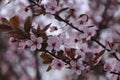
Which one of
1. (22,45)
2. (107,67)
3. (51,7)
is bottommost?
(107,67)

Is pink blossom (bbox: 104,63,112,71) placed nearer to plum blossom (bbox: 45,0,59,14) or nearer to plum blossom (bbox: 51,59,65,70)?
plum blossom (bbox: 51,59,65,70)

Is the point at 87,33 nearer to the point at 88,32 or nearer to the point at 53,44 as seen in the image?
the point at 88,32

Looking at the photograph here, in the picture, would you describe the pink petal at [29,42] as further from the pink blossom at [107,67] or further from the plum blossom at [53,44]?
the pink blossom at [107,67]

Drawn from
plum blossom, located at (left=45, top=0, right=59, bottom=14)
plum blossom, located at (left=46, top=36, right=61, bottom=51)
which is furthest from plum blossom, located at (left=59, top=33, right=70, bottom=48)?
plum blossom, located at (left=45, top=0, right=59, bottom=14)

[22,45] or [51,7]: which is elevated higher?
[51,7]

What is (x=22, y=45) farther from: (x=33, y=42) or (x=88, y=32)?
(x=88, y=32)

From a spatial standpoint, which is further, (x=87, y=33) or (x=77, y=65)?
(x=87, y=33)

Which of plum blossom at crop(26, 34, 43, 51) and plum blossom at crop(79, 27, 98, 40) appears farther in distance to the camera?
plum blossom at crop(79, 27, 98, 40)

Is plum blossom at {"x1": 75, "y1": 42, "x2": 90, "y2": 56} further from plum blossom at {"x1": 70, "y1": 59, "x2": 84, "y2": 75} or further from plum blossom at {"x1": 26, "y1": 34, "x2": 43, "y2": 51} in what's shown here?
plum blossom at {"x1": 26, "y1": 34, "x2": 43, "y2": 51}

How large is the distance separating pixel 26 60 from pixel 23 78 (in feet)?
1.00

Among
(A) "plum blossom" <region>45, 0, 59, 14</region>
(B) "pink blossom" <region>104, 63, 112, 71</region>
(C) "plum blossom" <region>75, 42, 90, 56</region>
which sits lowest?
(B) "pink blossom" <region>104, 63, 112, 71</region>

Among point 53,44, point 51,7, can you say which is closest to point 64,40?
point 53,44

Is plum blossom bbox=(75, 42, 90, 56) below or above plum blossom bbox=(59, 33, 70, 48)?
below

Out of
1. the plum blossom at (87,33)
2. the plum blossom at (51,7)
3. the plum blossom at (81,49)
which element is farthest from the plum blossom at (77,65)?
the plum blossom at (51,7)
